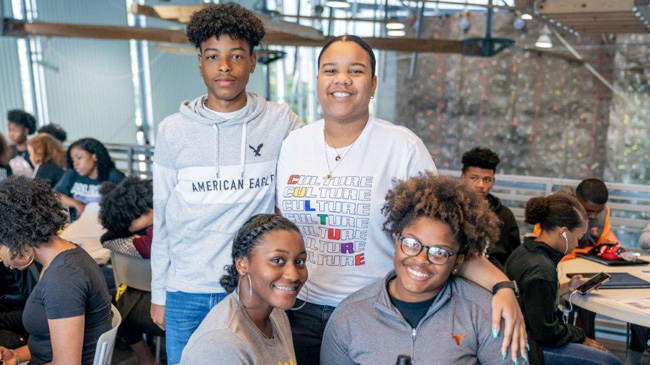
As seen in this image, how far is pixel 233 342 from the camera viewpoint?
151 centimetres

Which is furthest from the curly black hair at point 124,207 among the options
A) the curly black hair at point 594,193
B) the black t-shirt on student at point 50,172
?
the curly black hair at point 594,193

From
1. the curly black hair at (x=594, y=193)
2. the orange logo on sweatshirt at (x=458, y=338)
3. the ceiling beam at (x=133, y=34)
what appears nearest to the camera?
the orange logo on sweatshirt at (x=458, y=338)

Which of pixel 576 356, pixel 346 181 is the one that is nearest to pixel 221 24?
pixel 346 181

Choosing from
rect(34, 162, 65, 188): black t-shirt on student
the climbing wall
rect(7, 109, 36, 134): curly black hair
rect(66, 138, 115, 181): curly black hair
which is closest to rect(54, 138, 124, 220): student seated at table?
rect(66, 138, 115, 181): curly black hair

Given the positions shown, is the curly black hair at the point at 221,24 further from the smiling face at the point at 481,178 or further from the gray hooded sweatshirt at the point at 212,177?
the smiling face at the point at 481,178

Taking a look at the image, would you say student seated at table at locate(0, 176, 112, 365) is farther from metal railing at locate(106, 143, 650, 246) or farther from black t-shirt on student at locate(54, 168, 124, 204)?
metal railing at locate(106, 143, 650, 246)

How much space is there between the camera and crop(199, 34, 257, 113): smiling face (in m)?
1.95

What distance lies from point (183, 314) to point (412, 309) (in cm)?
73

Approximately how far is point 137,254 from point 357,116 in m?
1.77

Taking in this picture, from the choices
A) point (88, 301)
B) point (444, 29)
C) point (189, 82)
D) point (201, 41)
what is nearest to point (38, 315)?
point (88, 301)

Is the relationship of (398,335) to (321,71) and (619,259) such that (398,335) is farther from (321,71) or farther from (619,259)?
(619,259)

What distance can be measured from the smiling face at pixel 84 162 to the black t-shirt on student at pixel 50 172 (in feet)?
2.06

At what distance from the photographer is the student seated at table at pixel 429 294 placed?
5.59ft

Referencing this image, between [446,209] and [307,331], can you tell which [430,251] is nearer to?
[446,209]
